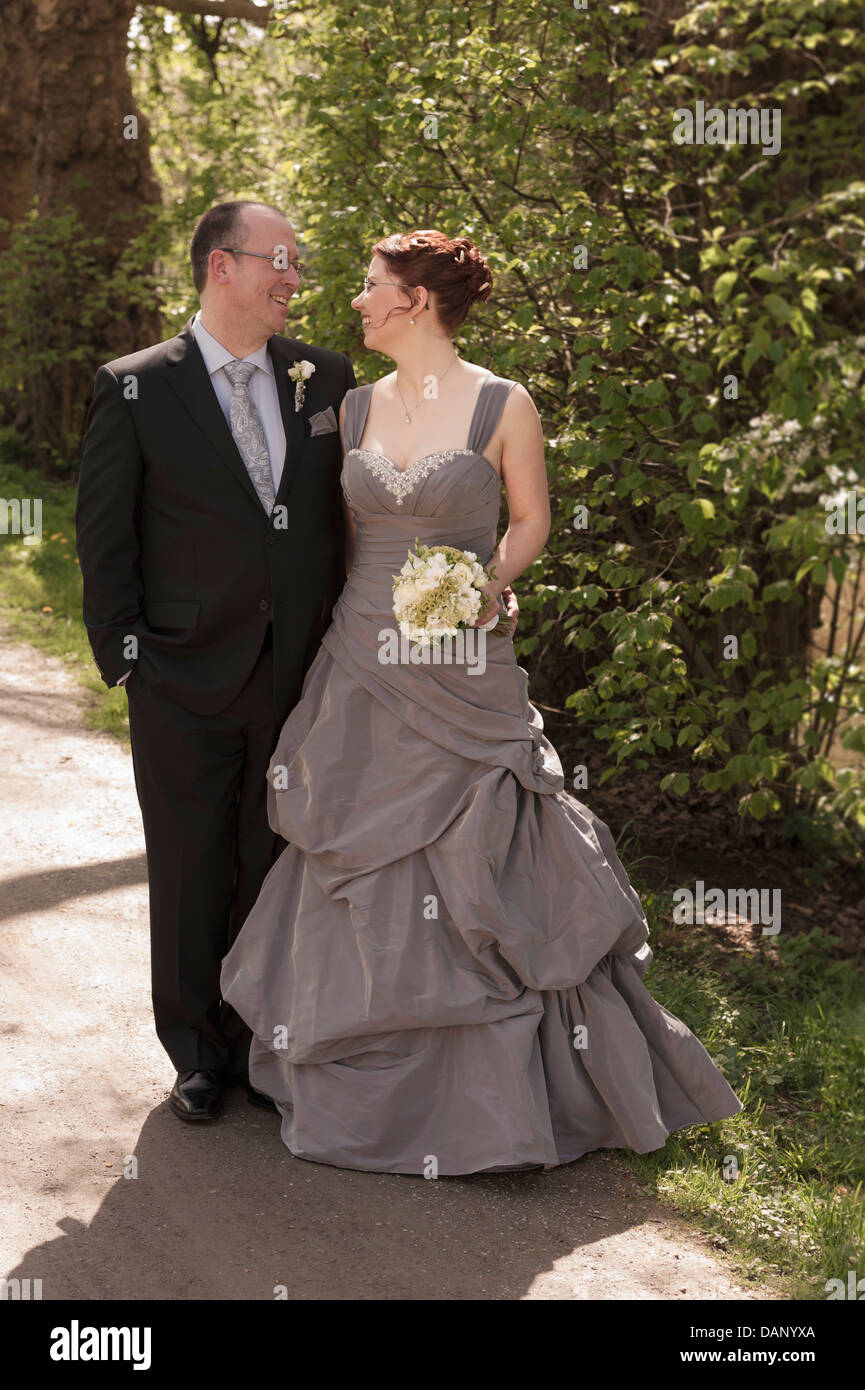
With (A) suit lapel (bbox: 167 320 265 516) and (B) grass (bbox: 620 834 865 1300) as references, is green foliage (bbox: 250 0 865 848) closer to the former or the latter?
(B) grass (bbox: 620 834 865 1300)

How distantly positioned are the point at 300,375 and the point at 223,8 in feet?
30.1

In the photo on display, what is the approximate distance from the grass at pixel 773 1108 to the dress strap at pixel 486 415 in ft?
6.13

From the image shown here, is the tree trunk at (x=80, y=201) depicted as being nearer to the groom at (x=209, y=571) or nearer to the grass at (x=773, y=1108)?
the grass at (x=773, y=1108)

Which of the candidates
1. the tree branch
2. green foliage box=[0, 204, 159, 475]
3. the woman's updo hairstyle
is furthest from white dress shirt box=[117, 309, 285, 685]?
green foliage box=[0, 204, 159, 475]

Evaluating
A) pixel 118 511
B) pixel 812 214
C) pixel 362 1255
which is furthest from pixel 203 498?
pixel 812 214

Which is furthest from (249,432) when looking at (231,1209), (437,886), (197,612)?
(231,1209)

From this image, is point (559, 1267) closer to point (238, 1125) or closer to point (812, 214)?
point (238, 1125)

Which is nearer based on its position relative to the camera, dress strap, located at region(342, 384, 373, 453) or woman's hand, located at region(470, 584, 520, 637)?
woman's hand, located at region(470, 584, 520, 637)

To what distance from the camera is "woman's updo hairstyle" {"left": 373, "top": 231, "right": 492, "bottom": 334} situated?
3518mm

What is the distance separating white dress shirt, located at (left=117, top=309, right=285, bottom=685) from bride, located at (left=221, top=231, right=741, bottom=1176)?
189mm

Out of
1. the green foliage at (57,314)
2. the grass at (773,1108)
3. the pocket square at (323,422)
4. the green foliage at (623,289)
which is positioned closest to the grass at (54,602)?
the green foliage at (57,314)

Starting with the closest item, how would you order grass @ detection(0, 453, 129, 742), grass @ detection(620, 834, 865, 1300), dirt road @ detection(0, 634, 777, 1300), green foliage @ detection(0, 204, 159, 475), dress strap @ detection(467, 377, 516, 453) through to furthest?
dirt road @ detection(0, 634, 777, 1300), grass @ detection(620, 834, 865, 1300), dress strap @ detection(467, 377, 516, 453), grass @ detection(0, 453, 129, 742), green foliage @ detection(0, 204, 159, 475)

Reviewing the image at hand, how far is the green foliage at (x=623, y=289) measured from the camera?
5.15m
